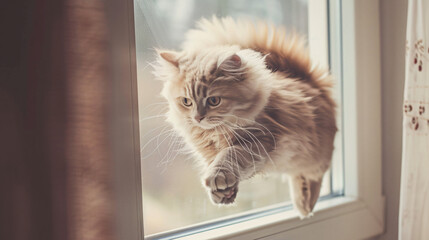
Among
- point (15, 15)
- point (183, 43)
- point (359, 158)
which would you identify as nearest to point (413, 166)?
point (359, 158)

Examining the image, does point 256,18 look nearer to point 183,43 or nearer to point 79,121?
point 183,43

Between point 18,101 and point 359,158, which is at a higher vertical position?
point 18,101

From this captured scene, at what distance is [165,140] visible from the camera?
0.77m

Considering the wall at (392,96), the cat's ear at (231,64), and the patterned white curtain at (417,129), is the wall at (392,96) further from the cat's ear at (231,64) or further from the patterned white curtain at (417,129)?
the cat's ear at (231,64)

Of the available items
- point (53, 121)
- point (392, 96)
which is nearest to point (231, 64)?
point (53, 121)

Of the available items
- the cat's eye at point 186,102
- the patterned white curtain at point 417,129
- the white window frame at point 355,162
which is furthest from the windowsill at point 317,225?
the cat's eye at point 186,102

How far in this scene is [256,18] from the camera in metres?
0.92

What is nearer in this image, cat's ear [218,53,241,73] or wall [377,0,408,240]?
cat's ear [218,53,241,73]

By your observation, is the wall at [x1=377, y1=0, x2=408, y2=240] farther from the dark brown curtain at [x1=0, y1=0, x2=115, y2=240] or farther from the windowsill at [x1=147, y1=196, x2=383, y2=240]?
the dark brown curtain at [x1=0, y1=0, x2=115, y2=240]

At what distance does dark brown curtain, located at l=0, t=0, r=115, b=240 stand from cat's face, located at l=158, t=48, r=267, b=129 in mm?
185

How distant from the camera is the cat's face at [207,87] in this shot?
744mm

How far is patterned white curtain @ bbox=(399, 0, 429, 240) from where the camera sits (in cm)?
93

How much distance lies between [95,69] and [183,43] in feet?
0.88

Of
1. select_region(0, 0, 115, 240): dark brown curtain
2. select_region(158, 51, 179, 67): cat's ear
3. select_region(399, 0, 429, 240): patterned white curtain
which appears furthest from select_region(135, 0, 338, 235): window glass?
select_region(399, 0, 429, 240): patterned white curtain
